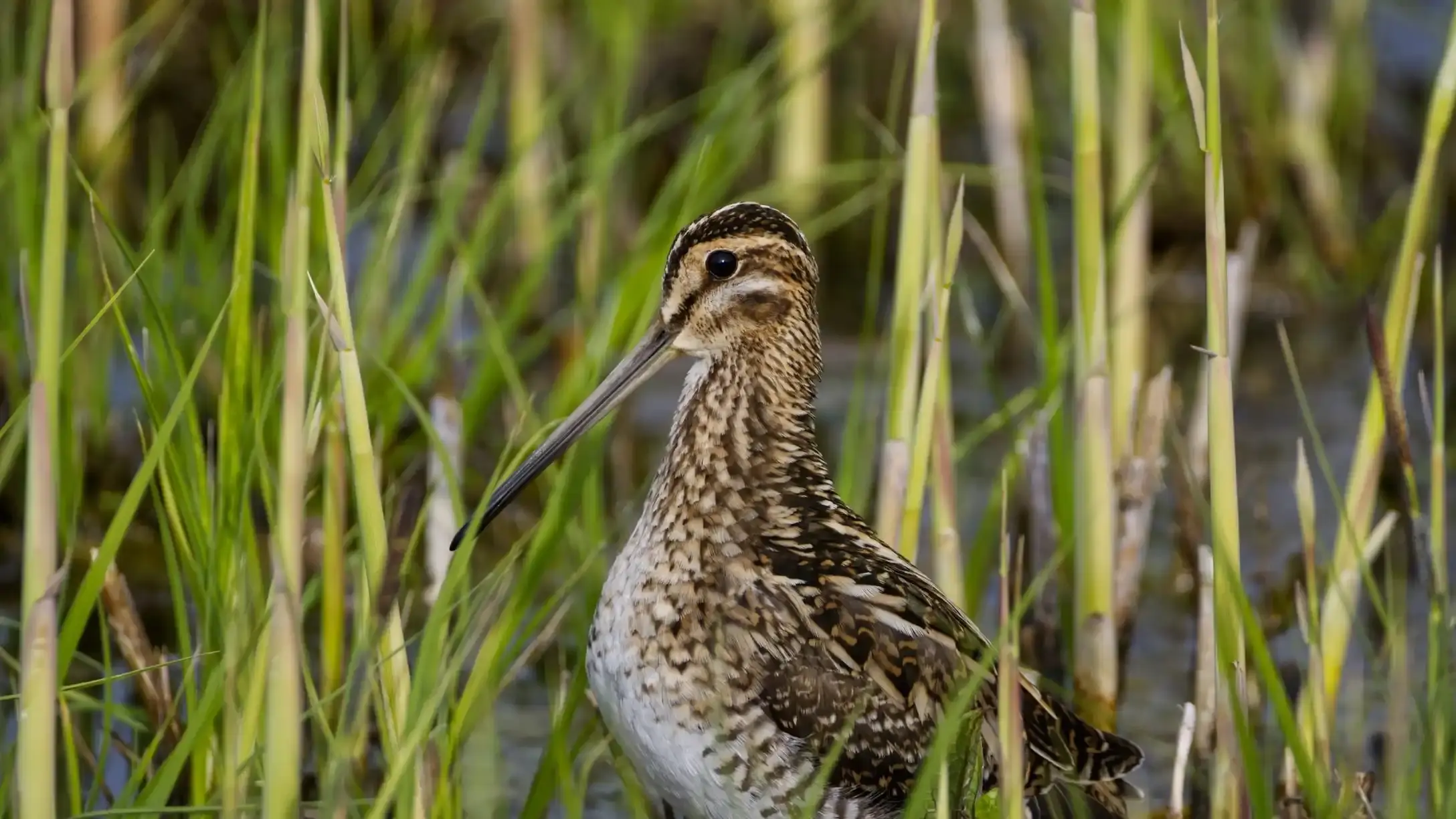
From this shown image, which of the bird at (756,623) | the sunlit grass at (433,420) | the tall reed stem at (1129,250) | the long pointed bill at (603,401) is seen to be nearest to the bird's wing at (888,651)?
the bird at (756,623)

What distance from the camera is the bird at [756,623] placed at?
9.98 feet

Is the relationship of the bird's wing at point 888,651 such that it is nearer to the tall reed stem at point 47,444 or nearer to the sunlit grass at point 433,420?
the sunlit grass at point 433,420

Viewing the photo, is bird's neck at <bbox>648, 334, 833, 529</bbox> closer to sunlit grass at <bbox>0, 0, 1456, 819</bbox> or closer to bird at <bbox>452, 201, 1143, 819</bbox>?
bird at <bbox>452, 201, 1143, 819</bbox>

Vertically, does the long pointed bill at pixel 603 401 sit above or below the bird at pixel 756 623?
above

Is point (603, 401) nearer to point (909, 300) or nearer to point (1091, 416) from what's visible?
point (909, 300)

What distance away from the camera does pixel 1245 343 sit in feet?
20.3

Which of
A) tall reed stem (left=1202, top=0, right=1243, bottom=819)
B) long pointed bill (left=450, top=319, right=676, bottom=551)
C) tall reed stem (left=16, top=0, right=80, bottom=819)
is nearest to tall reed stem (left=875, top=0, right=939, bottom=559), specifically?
long pointed bill (left=450, top=319, right=676, bottom=551)

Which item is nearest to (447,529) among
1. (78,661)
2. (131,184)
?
(78,661)

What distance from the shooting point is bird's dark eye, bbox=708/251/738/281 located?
3342 millimetres

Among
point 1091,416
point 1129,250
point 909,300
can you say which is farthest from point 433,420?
point 1129,250

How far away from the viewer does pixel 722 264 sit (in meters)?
3.35

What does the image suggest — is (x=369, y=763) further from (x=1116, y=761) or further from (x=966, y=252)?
(x=966, y=252)

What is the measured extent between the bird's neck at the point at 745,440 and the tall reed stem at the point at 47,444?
1.28 meters

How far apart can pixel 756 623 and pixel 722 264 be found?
0.57 meters
